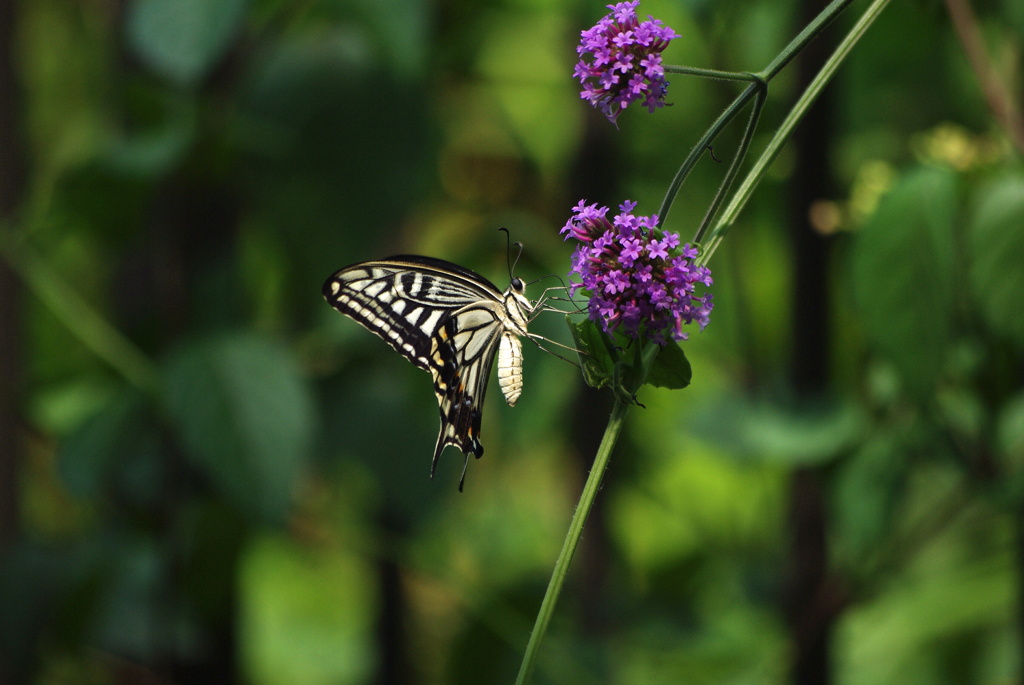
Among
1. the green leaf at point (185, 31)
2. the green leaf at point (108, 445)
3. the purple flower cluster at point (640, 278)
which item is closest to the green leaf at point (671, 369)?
the purple flower cluster at point (640, 278)

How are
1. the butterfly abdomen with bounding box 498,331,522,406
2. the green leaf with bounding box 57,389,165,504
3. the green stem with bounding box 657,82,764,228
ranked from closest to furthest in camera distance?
the green stem with bounding box 657,82,764,228 → the butterfly abdomen with bounding box 498,331,522,406 → the green leaf with bounding box 57,389,165,504

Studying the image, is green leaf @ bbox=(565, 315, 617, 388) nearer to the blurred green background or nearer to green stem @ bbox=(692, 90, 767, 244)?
green stem @ bbox=(692, 90, 767, 244)

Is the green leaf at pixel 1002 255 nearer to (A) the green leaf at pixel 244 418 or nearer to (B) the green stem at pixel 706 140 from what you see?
(B) the green stem at pixel 706 140

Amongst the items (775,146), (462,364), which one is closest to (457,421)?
(462,364)

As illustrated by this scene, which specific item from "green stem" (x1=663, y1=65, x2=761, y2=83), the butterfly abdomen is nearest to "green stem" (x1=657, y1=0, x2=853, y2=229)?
"green stem" (x1=663, y1=65, x2=761, y2=83)

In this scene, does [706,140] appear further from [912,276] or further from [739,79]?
[912,276]

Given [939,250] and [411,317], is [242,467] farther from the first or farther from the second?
[939,250]
